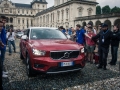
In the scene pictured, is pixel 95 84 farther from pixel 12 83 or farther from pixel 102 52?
pixel 12 83

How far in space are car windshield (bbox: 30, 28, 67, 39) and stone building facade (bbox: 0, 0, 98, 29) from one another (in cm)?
3801

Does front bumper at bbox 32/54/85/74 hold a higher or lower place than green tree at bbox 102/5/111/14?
lower

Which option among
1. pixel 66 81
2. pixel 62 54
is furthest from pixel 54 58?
pixel 66 81

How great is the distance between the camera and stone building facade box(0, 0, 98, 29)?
45031mm

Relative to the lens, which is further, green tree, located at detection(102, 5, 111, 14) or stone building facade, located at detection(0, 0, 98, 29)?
green tree, located at detection(102, 5, 111, 14)

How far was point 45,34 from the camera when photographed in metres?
6.36

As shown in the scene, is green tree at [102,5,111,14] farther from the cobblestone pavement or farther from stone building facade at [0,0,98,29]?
the cobblestone pavement

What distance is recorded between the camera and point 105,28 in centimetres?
649

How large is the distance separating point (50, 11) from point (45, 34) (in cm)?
5506

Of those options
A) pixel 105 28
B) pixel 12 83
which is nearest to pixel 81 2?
pixel 105 28

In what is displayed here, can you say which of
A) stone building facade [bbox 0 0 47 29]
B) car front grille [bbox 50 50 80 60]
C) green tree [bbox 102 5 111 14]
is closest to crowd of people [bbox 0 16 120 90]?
car front grille [bbox 50 50 80 60]

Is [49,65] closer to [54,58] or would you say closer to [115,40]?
[54,58]

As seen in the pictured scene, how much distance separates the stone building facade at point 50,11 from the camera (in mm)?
45031

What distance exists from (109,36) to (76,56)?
2.20 metres
